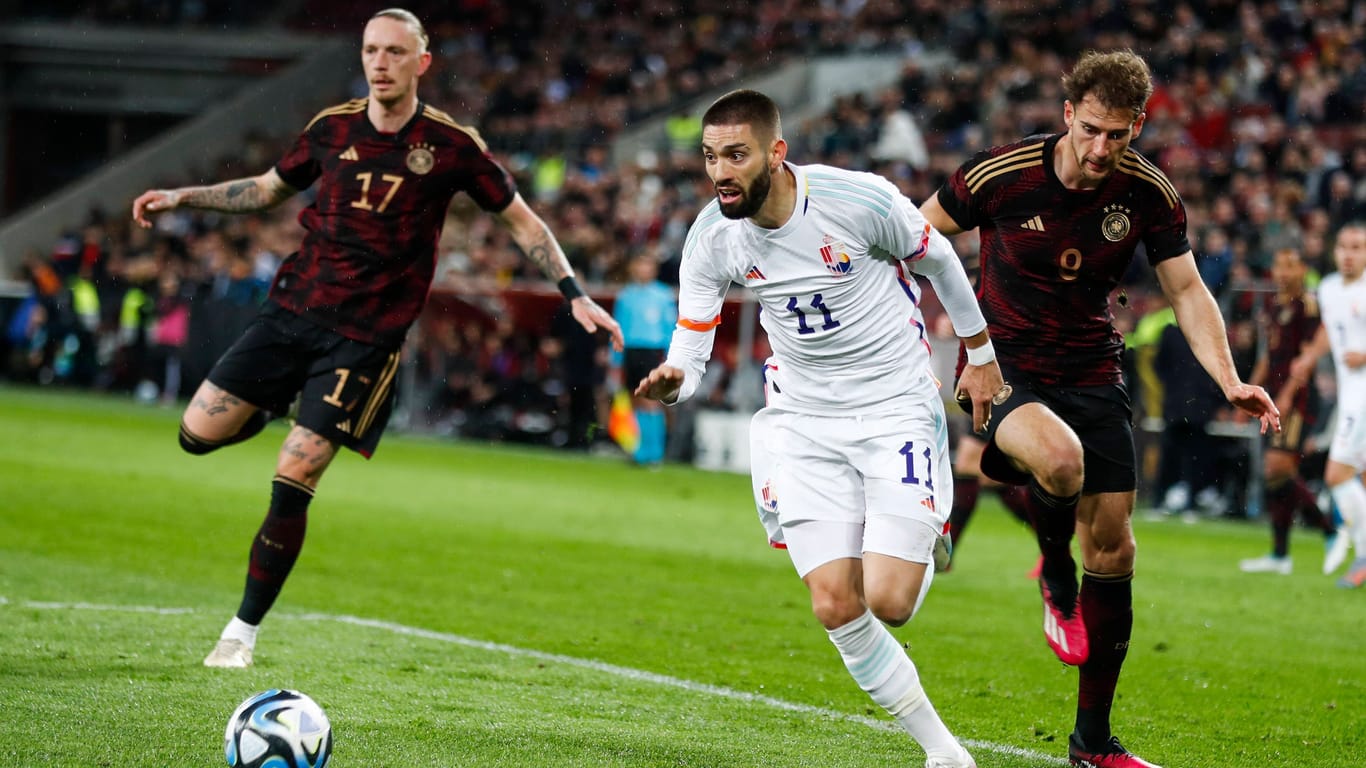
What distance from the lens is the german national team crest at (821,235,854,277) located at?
5.35 m

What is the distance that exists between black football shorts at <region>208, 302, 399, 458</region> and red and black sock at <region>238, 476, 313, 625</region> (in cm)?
27

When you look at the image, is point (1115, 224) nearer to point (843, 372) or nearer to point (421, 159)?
point (843, 372)

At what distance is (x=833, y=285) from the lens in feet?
17.7

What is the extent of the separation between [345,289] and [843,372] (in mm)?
2423

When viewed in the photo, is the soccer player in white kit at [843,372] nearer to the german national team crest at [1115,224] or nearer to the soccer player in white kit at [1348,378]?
the german national team crest at [1115,224]

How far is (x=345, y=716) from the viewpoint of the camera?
569 cm

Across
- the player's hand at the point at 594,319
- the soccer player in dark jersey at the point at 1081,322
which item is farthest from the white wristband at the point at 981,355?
the player's hand at the point at 594,319

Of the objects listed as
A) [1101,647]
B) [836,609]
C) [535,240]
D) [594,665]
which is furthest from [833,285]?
[594,665]

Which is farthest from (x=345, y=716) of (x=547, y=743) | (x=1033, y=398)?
(x=1033, y=398)

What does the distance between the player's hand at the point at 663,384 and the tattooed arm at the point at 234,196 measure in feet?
9.02

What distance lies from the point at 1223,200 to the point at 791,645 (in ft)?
39.0

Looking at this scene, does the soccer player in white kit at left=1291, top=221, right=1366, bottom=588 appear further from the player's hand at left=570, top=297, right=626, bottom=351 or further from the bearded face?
the bearded face

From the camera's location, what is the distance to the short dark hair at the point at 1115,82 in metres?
5.52

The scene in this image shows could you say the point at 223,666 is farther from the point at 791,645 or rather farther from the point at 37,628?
the point at 791,645
